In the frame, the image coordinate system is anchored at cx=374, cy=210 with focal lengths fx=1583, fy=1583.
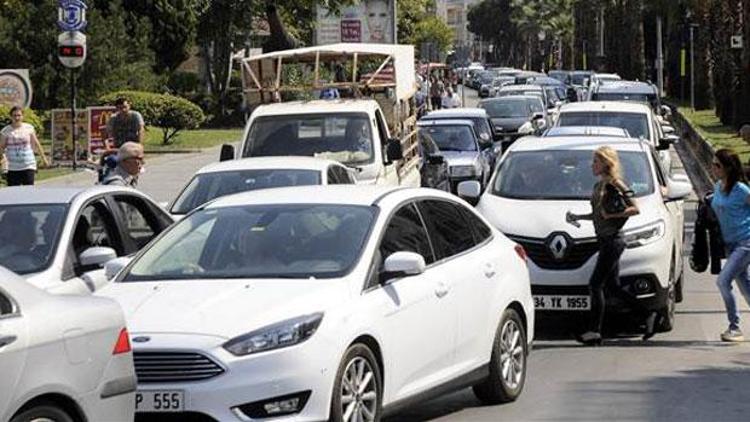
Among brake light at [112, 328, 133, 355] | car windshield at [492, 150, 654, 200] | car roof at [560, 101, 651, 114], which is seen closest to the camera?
brake light at [112, 328, 133, 355]

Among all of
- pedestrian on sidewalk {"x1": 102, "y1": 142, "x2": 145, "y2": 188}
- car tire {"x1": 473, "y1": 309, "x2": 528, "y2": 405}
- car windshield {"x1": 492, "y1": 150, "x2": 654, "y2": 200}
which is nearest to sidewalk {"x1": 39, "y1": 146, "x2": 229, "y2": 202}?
pedestrian on sidewalk {"x1": 102, "y1": 142, "x2": 145, "y2": 188}

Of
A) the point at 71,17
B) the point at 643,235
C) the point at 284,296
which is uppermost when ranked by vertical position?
the point at 71,17

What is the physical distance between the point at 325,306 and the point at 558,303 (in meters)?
5.84

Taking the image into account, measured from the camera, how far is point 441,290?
9891 mm

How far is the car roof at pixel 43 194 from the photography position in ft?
37.5

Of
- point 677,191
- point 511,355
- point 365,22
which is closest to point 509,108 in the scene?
point 365,22

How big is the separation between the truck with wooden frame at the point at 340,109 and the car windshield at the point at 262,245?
964cm

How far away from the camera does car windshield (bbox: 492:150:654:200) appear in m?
15.4

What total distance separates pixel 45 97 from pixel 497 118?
14337 millimetres

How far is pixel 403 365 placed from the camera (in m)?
9.40

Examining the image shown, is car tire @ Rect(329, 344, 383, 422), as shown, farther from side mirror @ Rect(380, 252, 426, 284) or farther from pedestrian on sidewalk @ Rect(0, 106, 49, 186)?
pedestrian on sidewalk @ Rect(0, 106, 49, 186)

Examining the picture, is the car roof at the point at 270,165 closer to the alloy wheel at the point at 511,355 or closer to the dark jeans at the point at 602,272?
the dark jeans at the point at 602,272

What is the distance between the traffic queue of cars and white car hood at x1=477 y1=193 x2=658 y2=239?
1.0 inches

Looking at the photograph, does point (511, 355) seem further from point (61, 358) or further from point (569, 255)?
point (61, 358)
